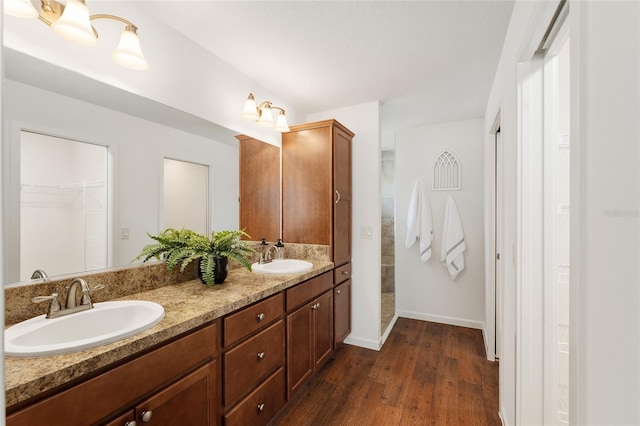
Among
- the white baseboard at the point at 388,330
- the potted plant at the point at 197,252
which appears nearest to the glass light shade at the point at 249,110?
the potted plant at the point at 197,252

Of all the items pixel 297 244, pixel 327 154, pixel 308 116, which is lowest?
pixel 297 244

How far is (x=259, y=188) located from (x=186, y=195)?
28.8 inches

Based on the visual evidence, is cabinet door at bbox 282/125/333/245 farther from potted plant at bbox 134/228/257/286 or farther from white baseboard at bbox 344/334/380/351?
white baseboard at bbox 344/334/380/351

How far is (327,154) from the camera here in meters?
2.38

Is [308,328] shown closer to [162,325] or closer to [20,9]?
[162,325]

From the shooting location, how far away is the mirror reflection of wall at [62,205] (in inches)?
43.7

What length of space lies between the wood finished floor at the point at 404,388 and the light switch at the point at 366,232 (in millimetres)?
1047

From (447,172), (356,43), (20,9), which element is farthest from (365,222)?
(20,9)

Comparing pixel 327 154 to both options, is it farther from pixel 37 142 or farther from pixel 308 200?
pixel 37 142

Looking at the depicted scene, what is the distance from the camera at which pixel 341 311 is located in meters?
2.49

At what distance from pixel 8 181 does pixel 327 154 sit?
185 centimetres

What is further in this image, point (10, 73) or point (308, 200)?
point (308, 200)

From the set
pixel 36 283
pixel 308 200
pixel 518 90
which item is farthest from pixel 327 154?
pixel 36 283

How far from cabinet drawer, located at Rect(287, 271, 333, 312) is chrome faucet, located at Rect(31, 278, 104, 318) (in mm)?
974
